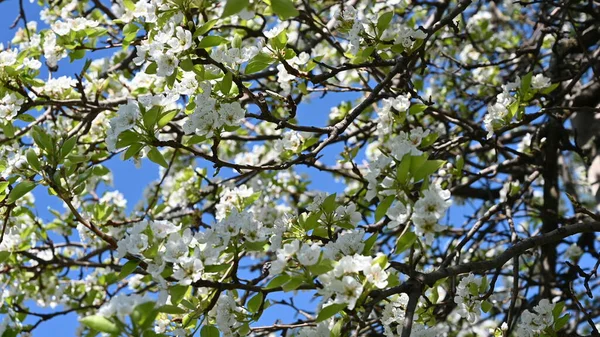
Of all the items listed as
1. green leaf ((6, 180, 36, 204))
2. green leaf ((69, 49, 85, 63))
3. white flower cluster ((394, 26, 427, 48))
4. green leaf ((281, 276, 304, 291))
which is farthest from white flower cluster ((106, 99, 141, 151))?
green leaf ((69, 49, 85, 63))

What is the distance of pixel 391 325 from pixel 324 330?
495 millimetres

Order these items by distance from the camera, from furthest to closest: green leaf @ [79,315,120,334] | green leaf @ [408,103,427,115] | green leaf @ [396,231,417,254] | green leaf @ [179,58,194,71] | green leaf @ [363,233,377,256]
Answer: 1. green leaf @ [408,103,427,115]
2. green leaf @ [179,58,194,71]
3. green leaf @ [363,233,377,256]
4. green leaf @ [396,231,417,254]
5. green leaf @ [79,315,120,334]

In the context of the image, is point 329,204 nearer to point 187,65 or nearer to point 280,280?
point 280,280

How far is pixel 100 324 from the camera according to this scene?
129cm

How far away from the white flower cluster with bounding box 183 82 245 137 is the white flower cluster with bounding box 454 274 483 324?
0.91m

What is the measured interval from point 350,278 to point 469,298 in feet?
2.46

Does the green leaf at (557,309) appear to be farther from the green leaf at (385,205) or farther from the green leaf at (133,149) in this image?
the green leaf at (133,149)

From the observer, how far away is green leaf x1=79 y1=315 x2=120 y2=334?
1.28m

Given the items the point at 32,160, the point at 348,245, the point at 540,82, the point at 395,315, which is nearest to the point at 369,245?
the point at 348,245

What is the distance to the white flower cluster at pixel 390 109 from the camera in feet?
7.71

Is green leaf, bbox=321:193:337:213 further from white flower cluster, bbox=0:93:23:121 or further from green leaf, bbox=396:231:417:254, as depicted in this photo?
white flower cluster, bbox=0:93:23:121

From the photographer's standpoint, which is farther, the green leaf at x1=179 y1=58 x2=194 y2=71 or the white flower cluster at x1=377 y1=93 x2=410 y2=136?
the white flower cluster at x1=377 y1=93 x2=410 y2=136

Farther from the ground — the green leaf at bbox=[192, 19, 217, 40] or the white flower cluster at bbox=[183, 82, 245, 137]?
the green leaf at bbox=[192, 19, 217, 40]

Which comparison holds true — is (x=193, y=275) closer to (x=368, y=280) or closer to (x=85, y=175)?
(x=368, y=280)
